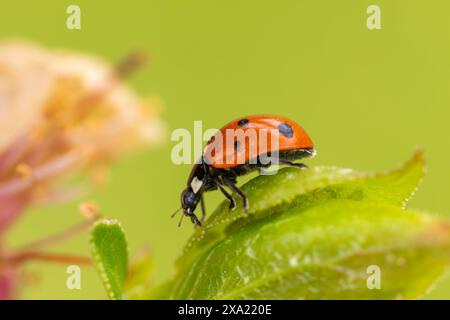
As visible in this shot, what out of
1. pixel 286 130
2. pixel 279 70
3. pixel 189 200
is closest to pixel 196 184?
pixel 189 200

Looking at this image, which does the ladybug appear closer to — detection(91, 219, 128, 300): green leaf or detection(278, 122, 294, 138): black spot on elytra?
detection(278, 122, 294, 138): black spot on elytra

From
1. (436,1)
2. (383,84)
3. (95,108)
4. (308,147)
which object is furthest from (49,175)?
(436,1)

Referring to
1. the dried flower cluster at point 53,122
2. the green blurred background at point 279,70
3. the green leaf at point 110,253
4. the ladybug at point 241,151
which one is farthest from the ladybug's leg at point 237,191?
the green blurred background at point 279,70

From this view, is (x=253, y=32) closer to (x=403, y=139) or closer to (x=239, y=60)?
(x=239, y=60)

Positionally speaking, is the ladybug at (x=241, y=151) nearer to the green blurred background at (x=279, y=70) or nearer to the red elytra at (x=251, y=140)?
the red elytra at (x=251, y=140)

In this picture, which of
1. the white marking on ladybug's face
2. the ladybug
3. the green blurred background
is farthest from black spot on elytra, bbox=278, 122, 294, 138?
the green blurred background

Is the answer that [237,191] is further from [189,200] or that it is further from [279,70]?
[279,70]
